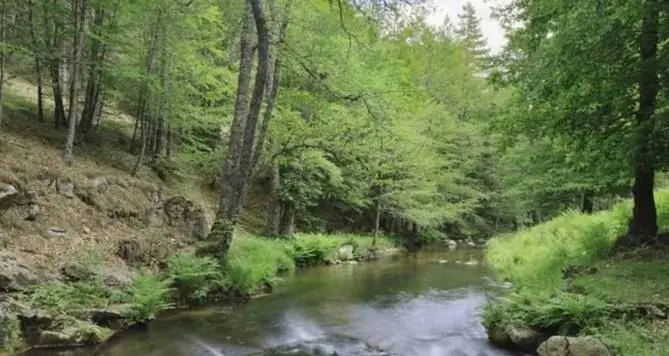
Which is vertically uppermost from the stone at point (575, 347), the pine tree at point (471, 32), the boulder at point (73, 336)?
the pine tree at point (471, 32)

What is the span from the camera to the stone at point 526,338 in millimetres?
7559

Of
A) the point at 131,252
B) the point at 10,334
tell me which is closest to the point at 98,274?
the point at 131,252

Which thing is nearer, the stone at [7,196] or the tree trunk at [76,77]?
the stone at [7,196]

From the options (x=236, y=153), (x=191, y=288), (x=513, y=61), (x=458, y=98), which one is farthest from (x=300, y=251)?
(x=458, y=98)

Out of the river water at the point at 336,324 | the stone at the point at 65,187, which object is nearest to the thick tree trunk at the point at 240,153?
the river water at the point at 336,324

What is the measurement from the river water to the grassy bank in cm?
37

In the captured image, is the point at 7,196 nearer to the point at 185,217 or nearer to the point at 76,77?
the point at 76,77

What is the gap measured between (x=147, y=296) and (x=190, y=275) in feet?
5.06

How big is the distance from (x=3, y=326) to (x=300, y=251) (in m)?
11.3

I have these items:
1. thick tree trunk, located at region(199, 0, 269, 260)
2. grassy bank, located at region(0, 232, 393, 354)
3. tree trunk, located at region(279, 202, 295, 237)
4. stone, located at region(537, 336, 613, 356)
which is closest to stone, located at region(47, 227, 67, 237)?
grassy bank, located at region(0, 232, 393, 354)

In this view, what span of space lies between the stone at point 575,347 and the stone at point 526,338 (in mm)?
749

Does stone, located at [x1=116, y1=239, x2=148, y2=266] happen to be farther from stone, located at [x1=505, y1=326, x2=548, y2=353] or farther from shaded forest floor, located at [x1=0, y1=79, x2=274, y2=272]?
stone, located at [x1=505, y1=326, x2=548, y2=353]

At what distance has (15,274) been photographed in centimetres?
771

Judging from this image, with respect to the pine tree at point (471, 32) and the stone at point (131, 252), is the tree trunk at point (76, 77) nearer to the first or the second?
the stone at point (131, 252)
